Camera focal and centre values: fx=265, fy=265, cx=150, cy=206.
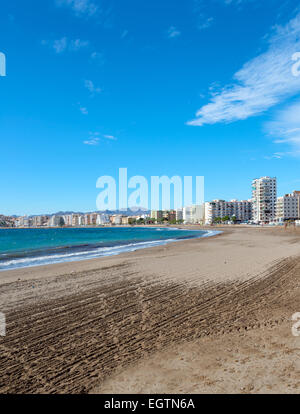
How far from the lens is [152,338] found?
5.18 meters

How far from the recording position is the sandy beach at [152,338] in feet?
12.3

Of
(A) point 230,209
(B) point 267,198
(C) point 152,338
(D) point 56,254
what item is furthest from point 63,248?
(A) point 230,209

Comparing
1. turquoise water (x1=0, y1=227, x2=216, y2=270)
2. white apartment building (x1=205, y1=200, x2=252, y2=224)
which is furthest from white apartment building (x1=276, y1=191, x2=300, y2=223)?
turquoise water (x1=0, y1=227, x2=216, y2=270)

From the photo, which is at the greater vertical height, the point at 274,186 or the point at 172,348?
the point at 274,186

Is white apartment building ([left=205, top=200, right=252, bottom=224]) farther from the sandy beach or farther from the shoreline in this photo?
the sandy beach

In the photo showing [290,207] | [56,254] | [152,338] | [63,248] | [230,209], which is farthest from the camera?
[230,209]

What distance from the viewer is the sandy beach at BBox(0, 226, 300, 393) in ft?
12.3

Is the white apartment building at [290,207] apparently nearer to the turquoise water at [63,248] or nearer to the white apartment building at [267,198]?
Result: the white apartment building at [267,198]

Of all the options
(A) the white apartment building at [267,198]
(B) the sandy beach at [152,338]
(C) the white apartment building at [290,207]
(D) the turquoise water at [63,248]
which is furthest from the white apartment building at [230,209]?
(B) the sandy beach at [152,338]

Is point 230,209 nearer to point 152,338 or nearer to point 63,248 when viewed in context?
point 63,248
